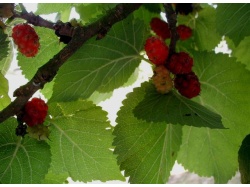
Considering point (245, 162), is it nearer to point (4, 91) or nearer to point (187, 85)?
point (187, 85)

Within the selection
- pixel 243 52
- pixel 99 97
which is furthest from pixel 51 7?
pixel 243 52

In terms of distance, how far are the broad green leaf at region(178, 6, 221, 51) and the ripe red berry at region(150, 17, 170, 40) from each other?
0.28 feet

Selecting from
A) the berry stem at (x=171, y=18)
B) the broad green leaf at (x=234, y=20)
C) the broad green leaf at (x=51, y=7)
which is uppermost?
the broad green leaf at (x=51, y=7)

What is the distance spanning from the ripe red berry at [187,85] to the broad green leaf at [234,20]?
0.46 ft

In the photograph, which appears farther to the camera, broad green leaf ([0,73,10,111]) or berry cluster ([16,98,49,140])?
broad green leaf ([0,73,10,111])

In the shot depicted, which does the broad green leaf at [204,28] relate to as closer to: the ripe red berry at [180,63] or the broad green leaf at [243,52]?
the broad green leaf at [243,52]

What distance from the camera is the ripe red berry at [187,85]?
0.84 m

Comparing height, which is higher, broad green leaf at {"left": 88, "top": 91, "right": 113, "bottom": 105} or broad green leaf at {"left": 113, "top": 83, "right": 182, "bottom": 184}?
broad green leaf at {"left": 88, "top": 91, "right": 113, "bottom": 105}

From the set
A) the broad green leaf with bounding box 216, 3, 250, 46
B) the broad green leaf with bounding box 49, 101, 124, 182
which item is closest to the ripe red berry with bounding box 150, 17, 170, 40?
the broad green leaf with bounding box 216, 3, 250, 46

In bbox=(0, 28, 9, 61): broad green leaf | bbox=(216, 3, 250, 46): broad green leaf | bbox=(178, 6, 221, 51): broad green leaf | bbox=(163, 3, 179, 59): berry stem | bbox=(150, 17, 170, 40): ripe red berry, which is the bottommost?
bbox=(0, 28, 9, 61): broad green leaf

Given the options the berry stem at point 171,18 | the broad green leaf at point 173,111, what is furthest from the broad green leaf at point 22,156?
the berry stem at point 171,18

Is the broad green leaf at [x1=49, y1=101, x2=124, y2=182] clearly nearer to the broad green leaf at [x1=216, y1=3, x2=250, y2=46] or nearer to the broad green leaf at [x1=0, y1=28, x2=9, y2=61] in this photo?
the broad green leaf at [x1=0, y1=28, x2=9, y2=61]

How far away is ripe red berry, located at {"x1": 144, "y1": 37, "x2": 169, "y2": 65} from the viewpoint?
843mm

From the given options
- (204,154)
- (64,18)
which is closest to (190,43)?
(204,154)
